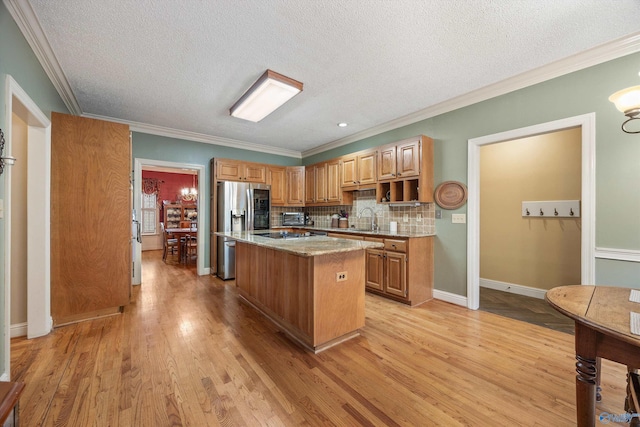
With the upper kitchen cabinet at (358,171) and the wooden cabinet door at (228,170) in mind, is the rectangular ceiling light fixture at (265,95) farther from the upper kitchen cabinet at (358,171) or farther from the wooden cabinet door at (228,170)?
the upper kitchen cabinet at (358,171)

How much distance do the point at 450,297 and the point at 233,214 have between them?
371cm

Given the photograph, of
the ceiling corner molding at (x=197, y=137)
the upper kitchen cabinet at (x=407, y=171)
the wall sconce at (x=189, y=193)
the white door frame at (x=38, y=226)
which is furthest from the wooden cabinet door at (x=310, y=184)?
the wall sconce at (x=189, y=193)

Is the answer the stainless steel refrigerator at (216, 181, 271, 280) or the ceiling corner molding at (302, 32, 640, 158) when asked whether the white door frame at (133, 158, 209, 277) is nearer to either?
the stainless steel refrigerator at (216, 181, 271, 280)

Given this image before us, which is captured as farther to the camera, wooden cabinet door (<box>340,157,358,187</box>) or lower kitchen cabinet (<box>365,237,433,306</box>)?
wooden cabinet door (<box>340,157,358,187</box>)

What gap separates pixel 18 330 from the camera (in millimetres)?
2398

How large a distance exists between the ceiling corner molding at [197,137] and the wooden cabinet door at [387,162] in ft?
8.78

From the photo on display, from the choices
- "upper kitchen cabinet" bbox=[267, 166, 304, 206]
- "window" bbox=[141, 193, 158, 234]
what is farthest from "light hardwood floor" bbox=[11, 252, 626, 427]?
"window" bbox=[141, 193, 158, 234]

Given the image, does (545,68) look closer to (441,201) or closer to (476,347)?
(441,201)

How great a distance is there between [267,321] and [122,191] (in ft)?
7.41

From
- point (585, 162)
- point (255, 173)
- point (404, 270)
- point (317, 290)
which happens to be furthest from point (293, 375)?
point (255, 173)

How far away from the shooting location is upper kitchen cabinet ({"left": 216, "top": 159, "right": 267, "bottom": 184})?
4.74 meters

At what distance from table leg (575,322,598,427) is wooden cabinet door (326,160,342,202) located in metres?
3.84

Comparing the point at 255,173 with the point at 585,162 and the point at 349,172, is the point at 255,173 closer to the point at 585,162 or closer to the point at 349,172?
the point at 349,172

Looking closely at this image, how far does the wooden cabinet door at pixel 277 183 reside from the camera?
17.8 feet
